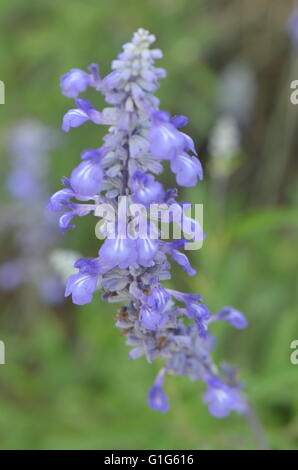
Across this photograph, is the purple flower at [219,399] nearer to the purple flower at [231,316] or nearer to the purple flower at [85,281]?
the purple flower at [231,316]

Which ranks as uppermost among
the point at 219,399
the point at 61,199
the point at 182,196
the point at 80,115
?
the point at 182,196

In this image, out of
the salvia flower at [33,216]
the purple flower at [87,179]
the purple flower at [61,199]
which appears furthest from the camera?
the salvia flower at [33,216]

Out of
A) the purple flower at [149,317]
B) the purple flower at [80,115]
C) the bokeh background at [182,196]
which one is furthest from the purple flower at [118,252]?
the bokeh background at [182,196]

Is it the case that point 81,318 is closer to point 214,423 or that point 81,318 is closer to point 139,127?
point 214,423

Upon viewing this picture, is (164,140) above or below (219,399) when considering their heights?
above

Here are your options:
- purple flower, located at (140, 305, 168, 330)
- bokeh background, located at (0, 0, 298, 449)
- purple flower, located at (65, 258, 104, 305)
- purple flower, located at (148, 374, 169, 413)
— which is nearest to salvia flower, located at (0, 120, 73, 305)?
bokeh background, located at (0, 0, 298, 449)

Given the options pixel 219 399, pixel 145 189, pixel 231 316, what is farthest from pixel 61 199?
pixel 219 399

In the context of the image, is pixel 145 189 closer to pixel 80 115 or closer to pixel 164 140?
pixel 164 140
